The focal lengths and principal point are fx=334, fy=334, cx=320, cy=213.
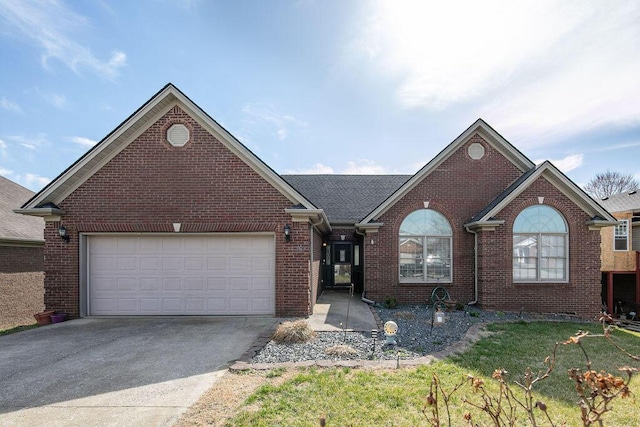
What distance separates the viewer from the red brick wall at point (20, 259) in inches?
478

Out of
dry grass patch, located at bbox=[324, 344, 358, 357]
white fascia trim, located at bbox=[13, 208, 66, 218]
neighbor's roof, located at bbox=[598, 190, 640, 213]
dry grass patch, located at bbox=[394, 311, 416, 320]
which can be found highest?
neighbor's roof, located at bbox=[598, 190, 640, 213]

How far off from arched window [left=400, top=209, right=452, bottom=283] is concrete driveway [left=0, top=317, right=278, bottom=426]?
18.2ft

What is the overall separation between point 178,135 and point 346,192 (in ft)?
35.0

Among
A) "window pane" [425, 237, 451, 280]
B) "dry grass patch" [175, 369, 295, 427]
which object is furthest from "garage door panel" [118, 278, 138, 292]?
"window pane" [425, 237, 451, 280]

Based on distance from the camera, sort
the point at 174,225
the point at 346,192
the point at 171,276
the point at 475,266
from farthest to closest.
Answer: the point at 346,192, the point at 475,266, the point at 171,276, the point at 174,225

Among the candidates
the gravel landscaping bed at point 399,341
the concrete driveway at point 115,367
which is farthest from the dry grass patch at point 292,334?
the concrete driveway at point 115,367

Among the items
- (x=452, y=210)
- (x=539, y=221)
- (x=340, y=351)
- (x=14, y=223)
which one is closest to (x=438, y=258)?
(x=452, y=210)

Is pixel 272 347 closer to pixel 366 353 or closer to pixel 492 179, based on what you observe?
pixel 366 353

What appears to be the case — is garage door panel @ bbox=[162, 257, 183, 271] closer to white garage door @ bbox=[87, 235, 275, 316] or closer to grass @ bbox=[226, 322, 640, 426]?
white garage door @ bbox=[87, 235, 275, 316]

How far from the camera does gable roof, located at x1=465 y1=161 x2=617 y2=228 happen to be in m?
10.6

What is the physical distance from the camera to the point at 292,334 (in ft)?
23.4

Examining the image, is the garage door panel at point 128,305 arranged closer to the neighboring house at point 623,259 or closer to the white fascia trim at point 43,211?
the white fascia trim at point 43,211

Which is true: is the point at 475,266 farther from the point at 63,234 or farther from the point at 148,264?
the point at 63,234

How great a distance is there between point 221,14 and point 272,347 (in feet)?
31.2
